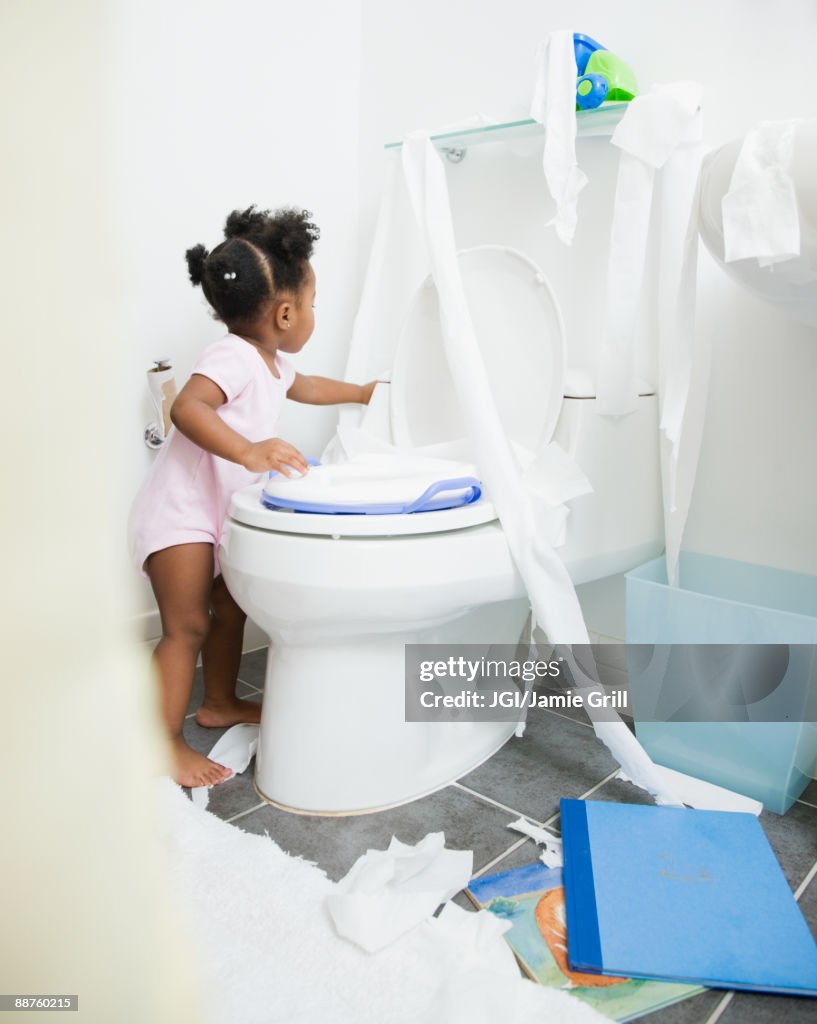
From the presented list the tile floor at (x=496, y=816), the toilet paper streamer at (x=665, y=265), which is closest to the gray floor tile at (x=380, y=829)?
the tile floor at (x=496, y=816)

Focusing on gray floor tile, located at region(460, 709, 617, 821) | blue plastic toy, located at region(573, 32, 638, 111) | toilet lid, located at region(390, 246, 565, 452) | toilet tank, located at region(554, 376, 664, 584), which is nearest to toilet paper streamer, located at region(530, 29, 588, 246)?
blue plastic toy, located at region(573, 32, 638, 111)

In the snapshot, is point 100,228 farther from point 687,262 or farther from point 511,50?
point 511,50

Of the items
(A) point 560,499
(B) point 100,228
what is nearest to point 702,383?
(A) point 560,499

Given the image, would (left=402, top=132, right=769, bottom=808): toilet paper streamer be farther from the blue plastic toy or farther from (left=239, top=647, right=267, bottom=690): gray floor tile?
(left=239, top=647, right=267, bottom=690): gray floor tile

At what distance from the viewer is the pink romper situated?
1161mm

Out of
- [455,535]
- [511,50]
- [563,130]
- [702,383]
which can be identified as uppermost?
[511,50]

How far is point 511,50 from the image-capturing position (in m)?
1.41

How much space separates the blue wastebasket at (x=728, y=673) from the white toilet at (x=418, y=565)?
0.12 meters

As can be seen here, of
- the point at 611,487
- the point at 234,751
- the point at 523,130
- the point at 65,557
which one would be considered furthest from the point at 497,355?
the point at 65,557

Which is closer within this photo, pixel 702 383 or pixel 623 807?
pixel 623 807

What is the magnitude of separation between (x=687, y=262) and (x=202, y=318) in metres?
0.85

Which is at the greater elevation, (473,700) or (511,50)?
(511,50)

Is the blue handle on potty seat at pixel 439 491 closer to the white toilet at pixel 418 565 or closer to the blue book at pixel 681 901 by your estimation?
the white toilet at pixel 418 565

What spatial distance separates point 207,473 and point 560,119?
0.72m
